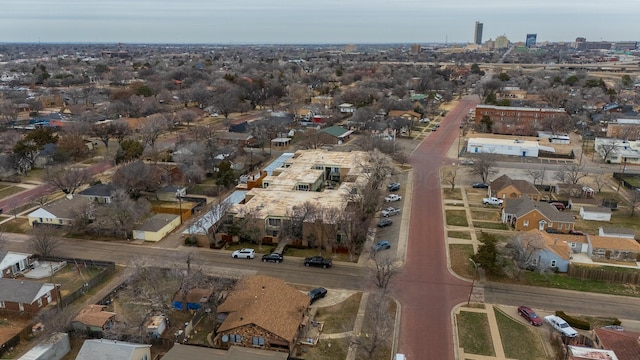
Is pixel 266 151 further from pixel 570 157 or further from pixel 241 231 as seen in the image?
pixel 570 157

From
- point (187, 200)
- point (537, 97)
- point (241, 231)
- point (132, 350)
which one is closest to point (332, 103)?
point (537, 97)

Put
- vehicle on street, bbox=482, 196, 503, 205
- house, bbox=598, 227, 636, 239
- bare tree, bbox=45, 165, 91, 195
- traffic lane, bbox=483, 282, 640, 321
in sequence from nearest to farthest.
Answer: traffic lane, bbox=483, 282, 640, 321 < house, bbox=598, 227, 636, 239 < vehicle on street, bbox=482, 196, 503, 205 < bare tree, bbox=45, 165, 91, 195

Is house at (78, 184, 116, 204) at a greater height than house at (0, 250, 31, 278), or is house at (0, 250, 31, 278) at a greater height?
house at (78, 184, 116, 204)

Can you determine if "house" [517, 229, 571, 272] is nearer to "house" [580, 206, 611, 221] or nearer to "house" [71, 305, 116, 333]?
"house" [580, 206, 611, 221]

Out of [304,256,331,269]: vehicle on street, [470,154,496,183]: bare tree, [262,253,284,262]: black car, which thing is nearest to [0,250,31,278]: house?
[262,253,284,262]: black car

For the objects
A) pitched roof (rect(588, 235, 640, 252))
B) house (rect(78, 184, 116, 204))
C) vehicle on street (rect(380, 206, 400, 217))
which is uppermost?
house (rect(78, 184, 116, 204))

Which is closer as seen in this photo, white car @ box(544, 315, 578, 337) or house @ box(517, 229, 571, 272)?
white car @ box(544, 315, 578, 337)

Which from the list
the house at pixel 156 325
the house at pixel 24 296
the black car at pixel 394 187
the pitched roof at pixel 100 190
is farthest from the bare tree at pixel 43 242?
the black car at pixel 394 187

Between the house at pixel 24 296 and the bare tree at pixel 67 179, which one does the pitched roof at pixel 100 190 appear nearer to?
the bare tree at pixel 67 179
